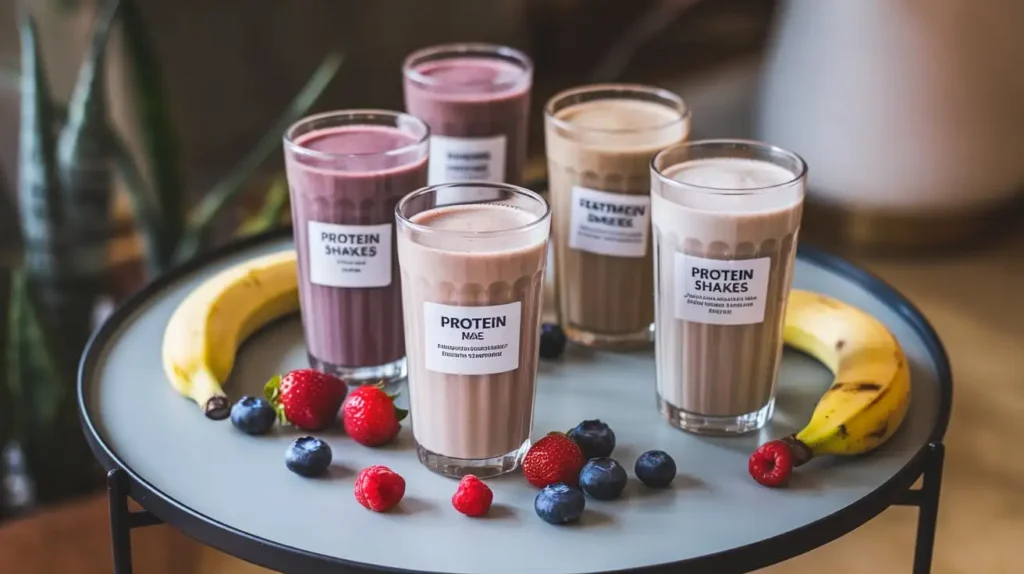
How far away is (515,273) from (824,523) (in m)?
0.31

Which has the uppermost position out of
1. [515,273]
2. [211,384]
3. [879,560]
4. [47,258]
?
[515,273]

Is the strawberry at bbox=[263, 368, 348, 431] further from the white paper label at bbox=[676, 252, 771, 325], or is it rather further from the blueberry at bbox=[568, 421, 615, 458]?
the white paper label at bbox=[676, 252, 771, 325]

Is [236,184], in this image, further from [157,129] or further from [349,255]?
[349,255]

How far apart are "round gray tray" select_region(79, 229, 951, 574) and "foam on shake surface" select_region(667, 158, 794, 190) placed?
0.72 ft

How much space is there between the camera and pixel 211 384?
1.04 m

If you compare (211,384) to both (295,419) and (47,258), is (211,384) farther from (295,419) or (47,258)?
(47,258)

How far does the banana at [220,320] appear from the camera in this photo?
1052 millimetres

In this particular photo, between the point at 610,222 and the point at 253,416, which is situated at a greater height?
the point at 610,222

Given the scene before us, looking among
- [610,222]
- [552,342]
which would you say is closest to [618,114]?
[610,222]

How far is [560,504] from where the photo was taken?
2.83 feet

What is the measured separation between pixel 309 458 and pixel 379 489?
82mm

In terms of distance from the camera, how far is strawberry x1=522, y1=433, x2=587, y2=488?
0.91m

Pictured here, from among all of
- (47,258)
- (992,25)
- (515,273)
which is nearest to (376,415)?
(515,273)

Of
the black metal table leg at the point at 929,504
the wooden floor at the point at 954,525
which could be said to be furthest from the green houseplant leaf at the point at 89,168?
the black metal table leg at the point at 929,504
